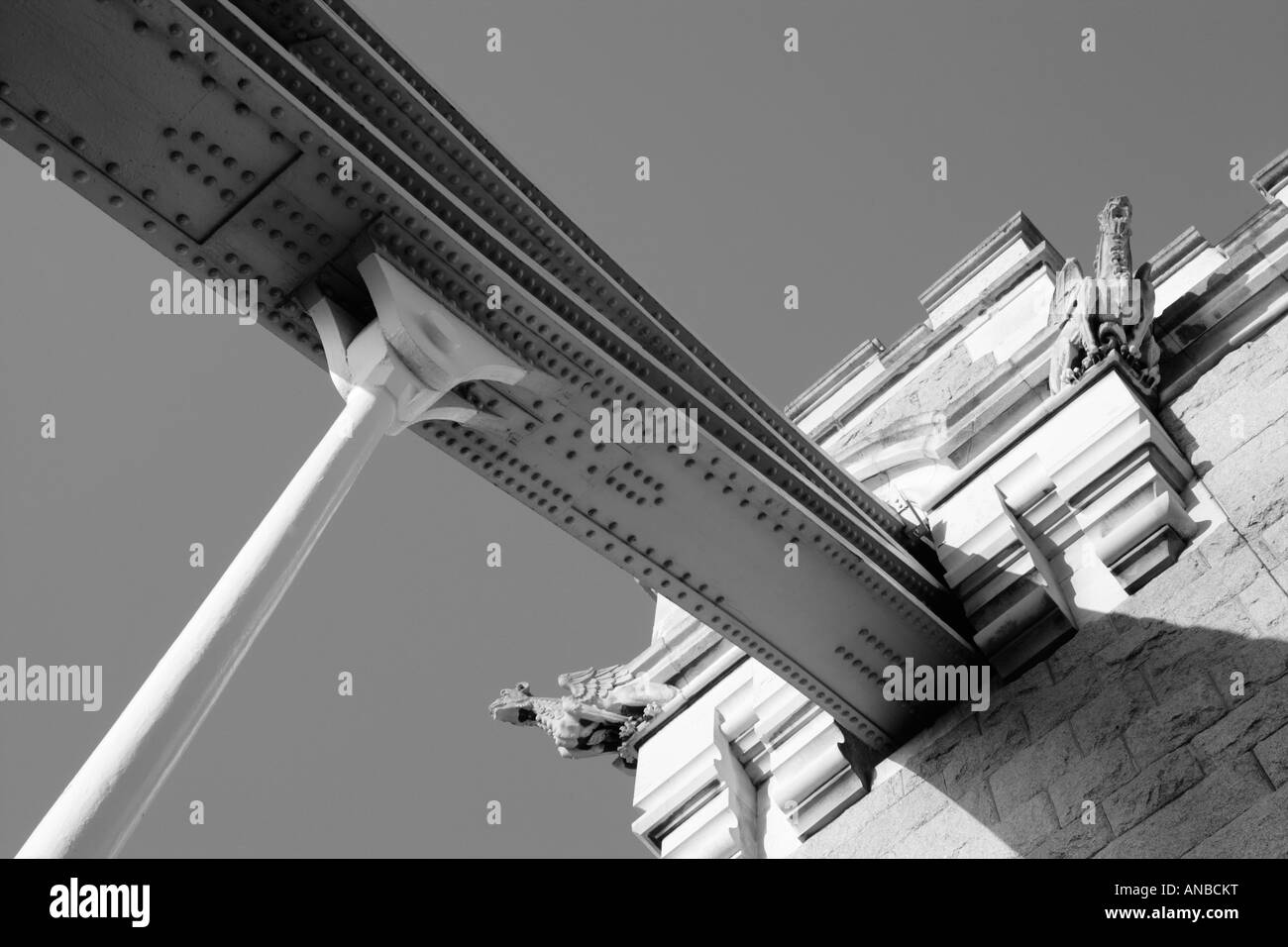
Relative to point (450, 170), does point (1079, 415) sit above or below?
below

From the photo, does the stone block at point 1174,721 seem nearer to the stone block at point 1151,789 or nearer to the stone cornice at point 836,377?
the stone block at point 1151,789

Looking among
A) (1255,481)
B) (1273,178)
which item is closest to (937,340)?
(1273,178)

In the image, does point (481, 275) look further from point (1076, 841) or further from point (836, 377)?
point (836, 377)

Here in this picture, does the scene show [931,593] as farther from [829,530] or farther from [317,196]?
[317,196]

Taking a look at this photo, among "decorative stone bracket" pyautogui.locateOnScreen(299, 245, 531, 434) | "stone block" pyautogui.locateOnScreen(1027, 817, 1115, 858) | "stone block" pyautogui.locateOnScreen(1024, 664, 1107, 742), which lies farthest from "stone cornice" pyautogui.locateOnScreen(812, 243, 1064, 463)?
"decorative stone bracket" pyautogui.locateOnScreen(299, 245, 531, 434)

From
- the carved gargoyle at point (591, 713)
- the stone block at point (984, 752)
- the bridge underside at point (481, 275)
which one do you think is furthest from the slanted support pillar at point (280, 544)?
the carved gargoyle at point (591, 713)
